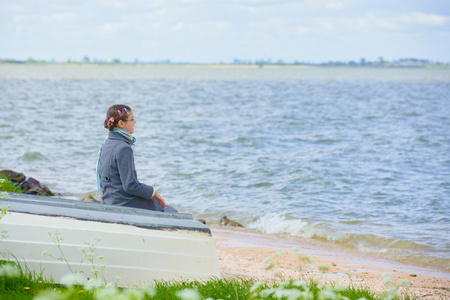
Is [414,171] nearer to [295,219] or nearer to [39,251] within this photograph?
[295,219]

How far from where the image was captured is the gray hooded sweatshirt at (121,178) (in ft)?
17.1

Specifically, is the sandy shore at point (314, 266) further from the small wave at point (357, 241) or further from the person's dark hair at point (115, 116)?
the person's dark hair at point (115, 116)

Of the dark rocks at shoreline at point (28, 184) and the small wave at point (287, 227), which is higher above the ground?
the dark rocks at shoreline at point (28, 184)

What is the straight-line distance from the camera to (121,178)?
17.2 ft

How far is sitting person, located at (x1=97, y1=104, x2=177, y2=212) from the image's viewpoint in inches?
205

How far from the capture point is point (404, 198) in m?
11.8

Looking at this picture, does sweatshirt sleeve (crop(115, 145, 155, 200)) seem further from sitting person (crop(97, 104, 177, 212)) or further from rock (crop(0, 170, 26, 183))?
rock (crop(0, 170, 26, 183))

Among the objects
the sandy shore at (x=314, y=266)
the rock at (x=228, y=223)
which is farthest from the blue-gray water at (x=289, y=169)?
the sandy shore at (x=314, y=266)

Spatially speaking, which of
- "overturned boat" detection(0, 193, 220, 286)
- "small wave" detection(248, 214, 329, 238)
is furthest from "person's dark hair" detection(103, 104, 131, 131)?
"small wave" detection(248, 214, 329, 238)

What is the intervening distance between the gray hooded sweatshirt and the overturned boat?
52 centimetres

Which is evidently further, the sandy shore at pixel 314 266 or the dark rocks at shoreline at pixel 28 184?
the dark rocks at shoreline at pixel 28 184

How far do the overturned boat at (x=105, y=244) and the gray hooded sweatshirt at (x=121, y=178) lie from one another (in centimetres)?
52

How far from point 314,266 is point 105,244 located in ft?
12.0

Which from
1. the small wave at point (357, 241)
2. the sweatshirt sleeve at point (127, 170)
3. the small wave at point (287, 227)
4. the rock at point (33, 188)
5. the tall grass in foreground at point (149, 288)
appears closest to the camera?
the tall grass in foreground at point (149, 288)
